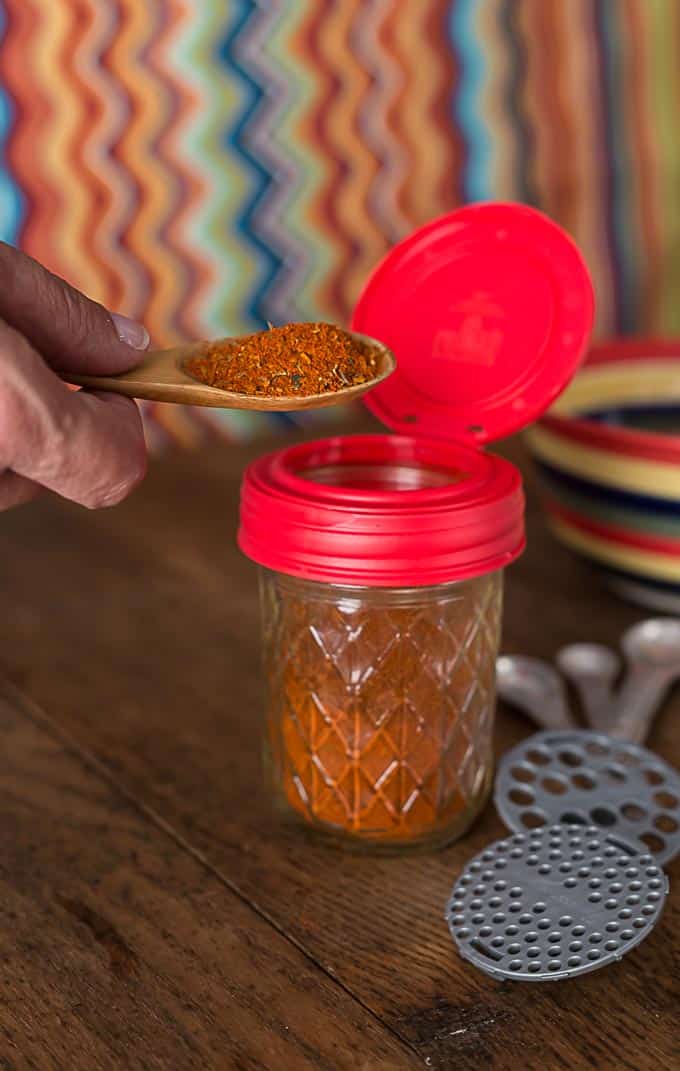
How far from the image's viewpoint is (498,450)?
Answer: 1.25 m

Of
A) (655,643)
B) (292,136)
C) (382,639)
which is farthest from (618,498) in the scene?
(292,136)

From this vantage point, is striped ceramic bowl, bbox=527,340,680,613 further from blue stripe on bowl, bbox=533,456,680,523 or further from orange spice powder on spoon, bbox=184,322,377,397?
orange spice powder on spoon, bbox=184,322,377,397

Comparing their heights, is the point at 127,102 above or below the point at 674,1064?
above

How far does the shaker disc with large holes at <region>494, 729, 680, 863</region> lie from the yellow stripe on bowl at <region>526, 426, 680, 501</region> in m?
0.22

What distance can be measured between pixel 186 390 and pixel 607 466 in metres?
0.39

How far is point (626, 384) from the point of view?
1.08 metres

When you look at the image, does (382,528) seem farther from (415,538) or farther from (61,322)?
(61,322)

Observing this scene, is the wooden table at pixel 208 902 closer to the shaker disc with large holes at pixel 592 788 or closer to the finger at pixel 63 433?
the shaker disc with large holes at pixel 592 788

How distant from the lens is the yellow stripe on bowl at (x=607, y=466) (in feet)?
2.79

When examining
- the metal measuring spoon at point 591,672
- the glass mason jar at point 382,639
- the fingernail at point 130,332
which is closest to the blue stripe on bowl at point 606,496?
the metal measuring spoon at point 591,672

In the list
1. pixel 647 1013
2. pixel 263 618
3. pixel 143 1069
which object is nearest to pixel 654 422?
pixel 263 618

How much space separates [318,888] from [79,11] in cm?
92

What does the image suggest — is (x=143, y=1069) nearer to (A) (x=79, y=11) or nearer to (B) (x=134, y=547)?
(B) (x=134, y=547)

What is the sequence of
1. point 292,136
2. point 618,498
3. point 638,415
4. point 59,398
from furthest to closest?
point 292,136 → point 638,415 → point 618,498 → point 59,398
